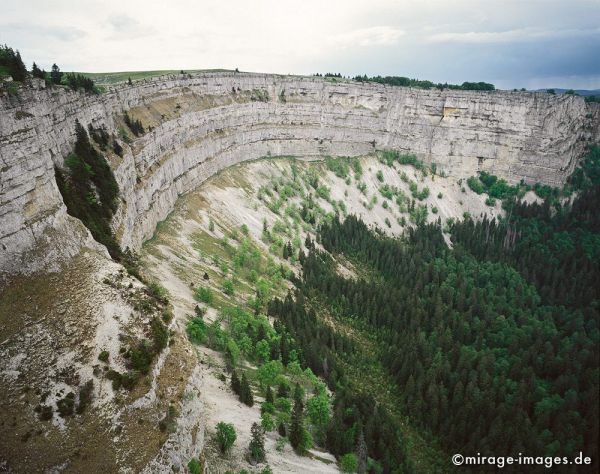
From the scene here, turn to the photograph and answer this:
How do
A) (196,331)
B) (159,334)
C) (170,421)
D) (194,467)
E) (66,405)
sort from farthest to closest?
(196,331) → (159,334) → (194,467) → (170,421) → (66,405)

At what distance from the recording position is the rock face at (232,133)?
3416 cm

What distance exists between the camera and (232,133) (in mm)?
107062

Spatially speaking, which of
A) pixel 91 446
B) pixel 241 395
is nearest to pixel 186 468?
pixel 91 446

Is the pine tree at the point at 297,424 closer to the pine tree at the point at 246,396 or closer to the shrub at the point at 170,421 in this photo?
the pine tree at the point at 246,396

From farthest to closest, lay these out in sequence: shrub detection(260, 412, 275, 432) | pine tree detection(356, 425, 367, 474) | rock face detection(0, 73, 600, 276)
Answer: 1. pine tree detection(356, 425, 367, 474)
2. shrub detection(260, 412, 275, 432)
3. rock face detection(0, 73, 600, 276)

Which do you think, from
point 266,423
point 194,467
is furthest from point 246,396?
point 194,467

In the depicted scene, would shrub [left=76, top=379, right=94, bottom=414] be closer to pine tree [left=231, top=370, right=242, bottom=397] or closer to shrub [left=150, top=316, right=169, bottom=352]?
shrub [left=150, top=316, right=169, bottom=352]

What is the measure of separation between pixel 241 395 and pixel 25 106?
107 feet

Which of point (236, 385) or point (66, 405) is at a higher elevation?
point (66, 405)

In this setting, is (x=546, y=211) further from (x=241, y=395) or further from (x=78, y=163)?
(x=78, y=163)

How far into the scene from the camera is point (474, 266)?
92375 millimetres

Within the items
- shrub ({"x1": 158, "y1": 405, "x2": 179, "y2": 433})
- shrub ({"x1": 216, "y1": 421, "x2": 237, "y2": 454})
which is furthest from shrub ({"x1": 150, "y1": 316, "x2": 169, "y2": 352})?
shrub ({"x1": 216, "y1": 421, "x2": 237, "y2": 454})

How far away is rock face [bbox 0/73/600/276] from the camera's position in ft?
112

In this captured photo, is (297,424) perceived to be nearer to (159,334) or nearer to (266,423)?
(266,423)
